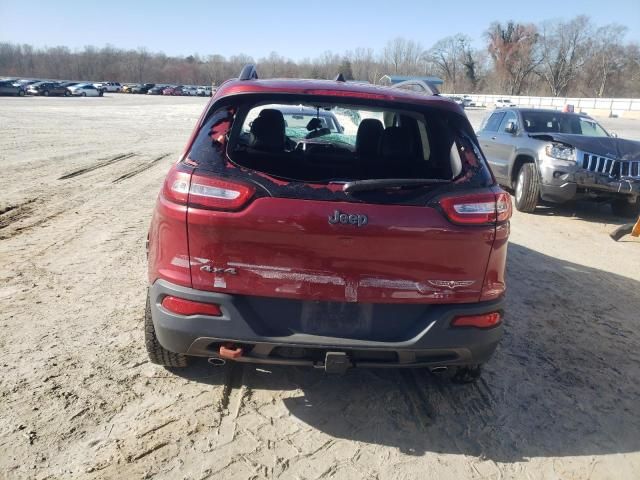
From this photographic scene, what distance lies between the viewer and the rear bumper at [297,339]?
2.57 m

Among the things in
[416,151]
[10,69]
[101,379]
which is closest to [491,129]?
[416,151]

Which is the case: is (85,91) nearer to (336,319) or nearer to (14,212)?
(14,212)

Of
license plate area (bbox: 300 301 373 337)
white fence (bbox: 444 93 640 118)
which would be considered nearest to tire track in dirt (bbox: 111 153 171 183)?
license plate area (bbox: 300 301 373 337)

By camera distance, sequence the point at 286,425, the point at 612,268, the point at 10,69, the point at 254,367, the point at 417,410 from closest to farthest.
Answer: the point at 286,425 → the point at 417,410 → the point at 254,367 → the point at 612,268 → the point at 10,69

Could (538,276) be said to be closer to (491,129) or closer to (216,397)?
(216,397)

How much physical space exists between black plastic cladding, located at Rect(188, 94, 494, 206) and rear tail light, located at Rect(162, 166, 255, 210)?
1.9 inches

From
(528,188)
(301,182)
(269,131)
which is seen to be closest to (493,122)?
(528,188)

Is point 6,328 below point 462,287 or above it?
below

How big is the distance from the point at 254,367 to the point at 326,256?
125 centimetres

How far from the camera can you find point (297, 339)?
8.48 feet

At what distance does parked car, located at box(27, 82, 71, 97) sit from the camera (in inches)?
2095

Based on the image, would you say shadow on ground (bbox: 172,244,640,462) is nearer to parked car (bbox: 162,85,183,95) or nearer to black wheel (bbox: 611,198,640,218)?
black wheel (bbox: 611,198,640,218)

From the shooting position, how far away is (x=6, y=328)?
374 cm

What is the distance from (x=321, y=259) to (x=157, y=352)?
4.21 ft
